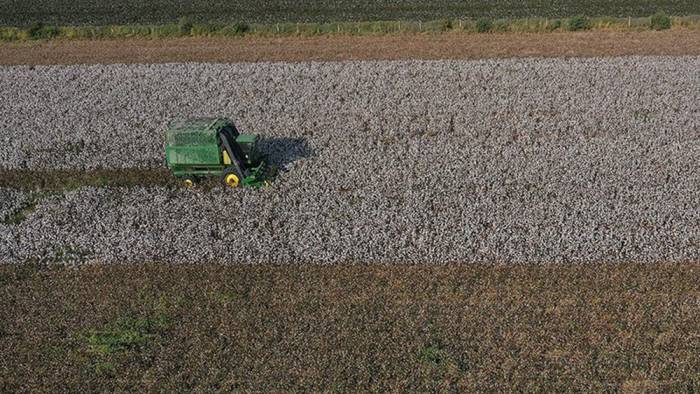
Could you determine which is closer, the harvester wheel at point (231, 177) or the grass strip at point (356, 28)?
the harvester wheel at point (231, 177)

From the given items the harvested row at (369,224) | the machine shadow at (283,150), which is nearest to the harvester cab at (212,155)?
the harvested row at (369,224)

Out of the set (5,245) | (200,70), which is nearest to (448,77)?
(200,70)

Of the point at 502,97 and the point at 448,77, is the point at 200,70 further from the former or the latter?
the point at 502,97

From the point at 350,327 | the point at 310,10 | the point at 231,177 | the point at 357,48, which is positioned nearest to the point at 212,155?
the point at 231,177

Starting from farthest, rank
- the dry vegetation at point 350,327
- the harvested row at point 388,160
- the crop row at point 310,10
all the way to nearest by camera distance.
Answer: the crop row at point 310,10, the harvested row at point 388,160, the dry vegetation at point 350,327

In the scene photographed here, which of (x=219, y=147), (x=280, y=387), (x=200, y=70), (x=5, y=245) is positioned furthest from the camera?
(x=200, y=70)

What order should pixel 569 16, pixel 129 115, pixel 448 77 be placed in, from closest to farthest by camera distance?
pixel 129 115, pixel 448 77, pixel 569 16

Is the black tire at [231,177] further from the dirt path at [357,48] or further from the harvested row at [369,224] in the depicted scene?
the dirt path at [357,48]

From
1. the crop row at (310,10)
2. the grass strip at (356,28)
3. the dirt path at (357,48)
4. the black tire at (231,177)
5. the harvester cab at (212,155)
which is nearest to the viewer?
the harvester cab at (212,155)
